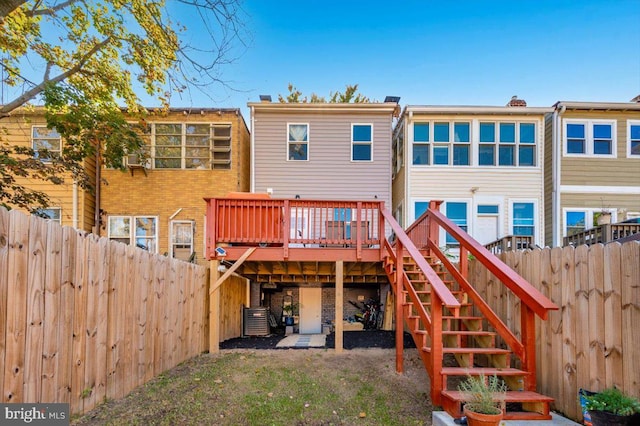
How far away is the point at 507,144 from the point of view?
10.8 meters

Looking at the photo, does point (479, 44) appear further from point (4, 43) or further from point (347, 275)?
point (4, 43)

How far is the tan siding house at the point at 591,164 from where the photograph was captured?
10422 millimetres

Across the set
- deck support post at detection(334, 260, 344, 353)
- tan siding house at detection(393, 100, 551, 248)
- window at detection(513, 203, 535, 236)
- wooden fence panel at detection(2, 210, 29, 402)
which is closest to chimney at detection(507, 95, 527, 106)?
tan siding house at detection(393, 100, 551, 248)

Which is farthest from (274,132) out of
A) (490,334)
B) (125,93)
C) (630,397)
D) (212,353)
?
(630,397)

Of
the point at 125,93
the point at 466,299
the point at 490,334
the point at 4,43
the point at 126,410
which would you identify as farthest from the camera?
the point at 125,93

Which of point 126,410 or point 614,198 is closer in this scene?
point 126,410

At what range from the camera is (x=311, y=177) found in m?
11.0

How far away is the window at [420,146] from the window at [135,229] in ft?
27.6

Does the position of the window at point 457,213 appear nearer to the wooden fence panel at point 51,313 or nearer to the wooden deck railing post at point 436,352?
the wooden deck railing post at point 436,352

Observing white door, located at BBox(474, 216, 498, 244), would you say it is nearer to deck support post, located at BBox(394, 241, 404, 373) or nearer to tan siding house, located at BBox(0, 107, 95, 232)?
deck support post, located at BBox(394, 241, 404, 373)

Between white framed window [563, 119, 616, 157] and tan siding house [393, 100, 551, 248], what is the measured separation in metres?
0.79

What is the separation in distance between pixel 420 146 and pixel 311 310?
6462 mm

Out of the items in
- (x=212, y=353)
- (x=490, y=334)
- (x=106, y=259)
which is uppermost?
(x=106, y=259)

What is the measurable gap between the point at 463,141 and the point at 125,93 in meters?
9.72
